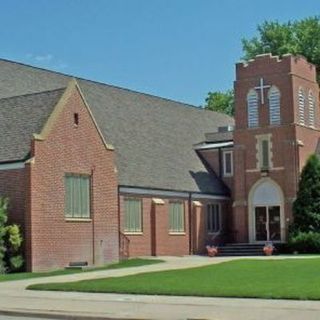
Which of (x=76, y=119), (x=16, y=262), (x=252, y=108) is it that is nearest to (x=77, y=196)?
(x=76, y=119)

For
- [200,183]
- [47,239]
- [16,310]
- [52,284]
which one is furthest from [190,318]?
[200,183]

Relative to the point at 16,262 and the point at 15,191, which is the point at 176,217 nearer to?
the point at 15,191

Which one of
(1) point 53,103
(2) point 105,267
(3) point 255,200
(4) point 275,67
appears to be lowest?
(2) point 105,267

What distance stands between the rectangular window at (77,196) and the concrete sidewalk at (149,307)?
35.3 ft

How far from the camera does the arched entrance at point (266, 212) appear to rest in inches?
1770

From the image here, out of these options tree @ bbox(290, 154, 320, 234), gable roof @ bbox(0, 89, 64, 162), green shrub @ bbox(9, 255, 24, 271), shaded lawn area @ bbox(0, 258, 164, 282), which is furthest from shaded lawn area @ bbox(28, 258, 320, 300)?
tree @ bbox(290, 154, 320, 234)

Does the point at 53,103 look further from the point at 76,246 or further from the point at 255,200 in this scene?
the point at 255,200

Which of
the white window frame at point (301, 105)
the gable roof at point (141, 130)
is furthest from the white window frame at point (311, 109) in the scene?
the gable roof at point (141, 130)

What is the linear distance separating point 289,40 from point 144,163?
2976cm

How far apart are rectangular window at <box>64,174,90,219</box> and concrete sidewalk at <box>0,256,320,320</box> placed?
10745mm

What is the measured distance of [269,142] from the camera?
45438mm

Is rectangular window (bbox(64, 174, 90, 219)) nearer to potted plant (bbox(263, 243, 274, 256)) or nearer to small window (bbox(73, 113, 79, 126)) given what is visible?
small window (bbox(73, 113, 79, 126))

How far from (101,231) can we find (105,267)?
2165mm

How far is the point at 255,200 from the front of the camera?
45688 mm
